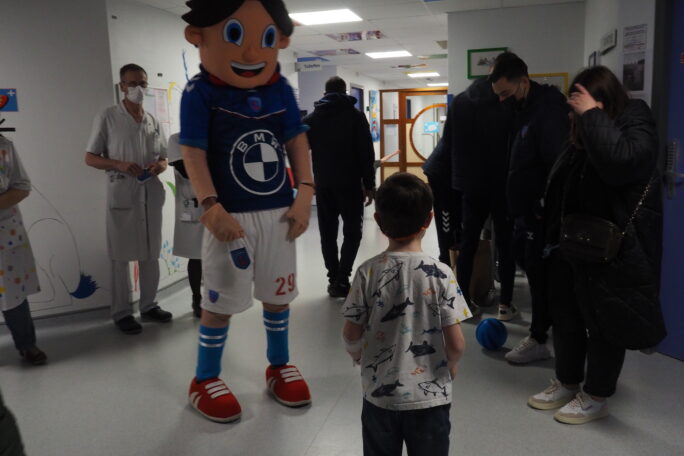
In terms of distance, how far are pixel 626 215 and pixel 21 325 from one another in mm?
2813

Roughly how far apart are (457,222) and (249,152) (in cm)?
172

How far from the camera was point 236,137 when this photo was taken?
7.23 ft

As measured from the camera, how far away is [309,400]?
2.41m

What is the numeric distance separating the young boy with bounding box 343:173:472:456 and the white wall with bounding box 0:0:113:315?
2.86 m

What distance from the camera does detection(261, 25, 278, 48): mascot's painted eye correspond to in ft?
7.14

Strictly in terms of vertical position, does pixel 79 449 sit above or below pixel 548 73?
below

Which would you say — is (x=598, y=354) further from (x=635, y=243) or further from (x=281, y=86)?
(x=281, y=86)

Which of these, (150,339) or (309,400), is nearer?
(309,400)

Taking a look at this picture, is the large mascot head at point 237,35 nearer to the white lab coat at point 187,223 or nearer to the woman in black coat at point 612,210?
the woman in black coat at point 612,210

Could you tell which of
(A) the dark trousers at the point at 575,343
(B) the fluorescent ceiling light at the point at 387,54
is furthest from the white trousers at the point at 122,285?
(B) the fluorescent ceiling light at the point at 387,54

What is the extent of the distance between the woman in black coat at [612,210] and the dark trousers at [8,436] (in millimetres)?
1699

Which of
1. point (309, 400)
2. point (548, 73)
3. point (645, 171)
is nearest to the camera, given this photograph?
point (645, 171)

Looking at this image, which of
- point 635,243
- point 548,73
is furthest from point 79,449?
point 548,73

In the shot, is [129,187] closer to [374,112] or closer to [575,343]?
[575,343]
